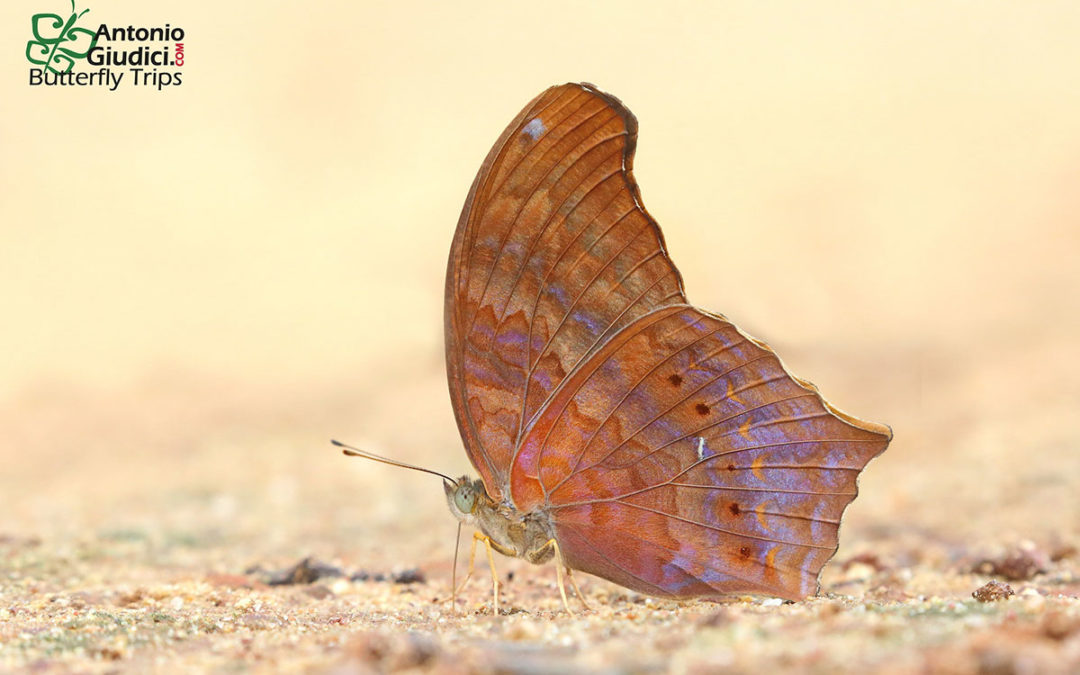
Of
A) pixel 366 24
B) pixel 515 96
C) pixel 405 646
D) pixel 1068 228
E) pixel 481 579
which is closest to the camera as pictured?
pixel 405 646

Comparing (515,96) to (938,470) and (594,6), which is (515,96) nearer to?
(594,6)

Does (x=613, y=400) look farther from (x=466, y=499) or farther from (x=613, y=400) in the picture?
(x=466, y=499)

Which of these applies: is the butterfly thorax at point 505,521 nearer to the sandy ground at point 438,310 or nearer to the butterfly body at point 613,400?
the butterfly body at point 613,400

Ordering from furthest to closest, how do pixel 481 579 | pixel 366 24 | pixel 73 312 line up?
pixel 366 24 → pixel 73 312 → pixel 481 579

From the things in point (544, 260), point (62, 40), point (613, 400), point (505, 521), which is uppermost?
point (62, 40)

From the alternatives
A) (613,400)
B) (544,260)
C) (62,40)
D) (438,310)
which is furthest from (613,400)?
(62,40)

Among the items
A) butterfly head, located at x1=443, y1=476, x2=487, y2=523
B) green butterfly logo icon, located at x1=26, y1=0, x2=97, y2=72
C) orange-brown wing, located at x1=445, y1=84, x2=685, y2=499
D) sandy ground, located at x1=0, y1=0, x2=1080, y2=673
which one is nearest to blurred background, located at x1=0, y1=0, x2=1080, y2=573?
sandy ground, located at x1=0, y1=0, x2=1080, y2=673

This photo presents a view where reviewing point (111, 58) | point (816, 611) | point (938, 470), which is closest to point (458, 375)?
point (816, 611)
